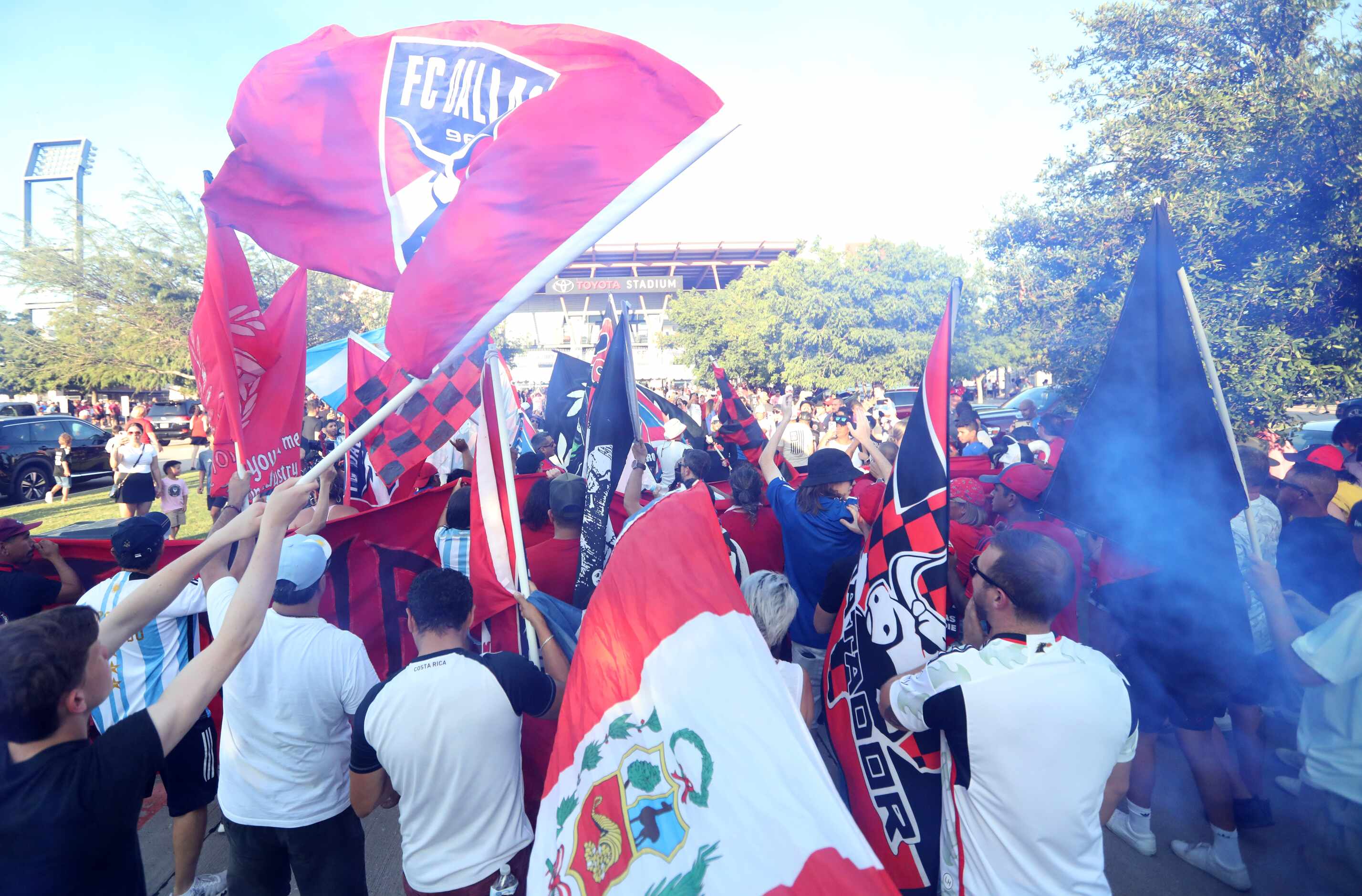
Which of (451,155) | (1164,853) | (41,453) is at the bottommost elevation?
(1164,853)

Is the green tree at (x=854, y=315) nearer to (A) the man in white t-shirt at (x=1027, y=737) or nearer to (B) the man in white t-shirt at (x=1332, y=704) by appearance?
(B) the man in white t-shirt at (x=1332, y=704)

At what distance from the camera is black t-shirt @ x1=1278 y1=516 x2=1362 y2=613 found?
3.85 meters

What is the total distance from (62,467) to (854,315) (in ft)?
75.5

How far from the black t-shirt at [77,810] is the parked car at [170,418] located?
26035 mm

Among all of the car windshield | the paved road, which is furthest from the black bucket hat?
the car windshield

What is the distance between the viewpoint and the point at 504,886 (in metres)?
2.54

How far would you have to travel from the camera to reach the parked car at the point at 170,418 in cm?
2405

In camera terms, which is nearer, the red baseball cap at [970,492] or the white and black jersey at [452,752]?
the white and black jersey at [452,752]

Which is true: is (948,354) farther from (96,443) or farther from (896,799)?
(96,443)

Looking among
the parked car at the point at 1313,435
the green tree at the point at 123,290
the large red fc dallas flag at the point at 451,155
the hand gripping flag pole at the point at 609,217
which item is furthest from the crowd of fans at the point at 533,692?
the green tree at the point at 123,290

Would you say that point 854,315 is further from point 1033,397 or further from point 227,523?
point 227,523

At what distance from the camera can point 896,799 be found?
2543 millimetres

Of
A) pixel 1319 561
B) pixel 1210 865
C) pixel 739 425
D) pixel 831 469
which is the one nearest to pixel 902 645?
pixel 831 469

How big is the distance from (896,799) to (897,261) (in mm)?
25985
